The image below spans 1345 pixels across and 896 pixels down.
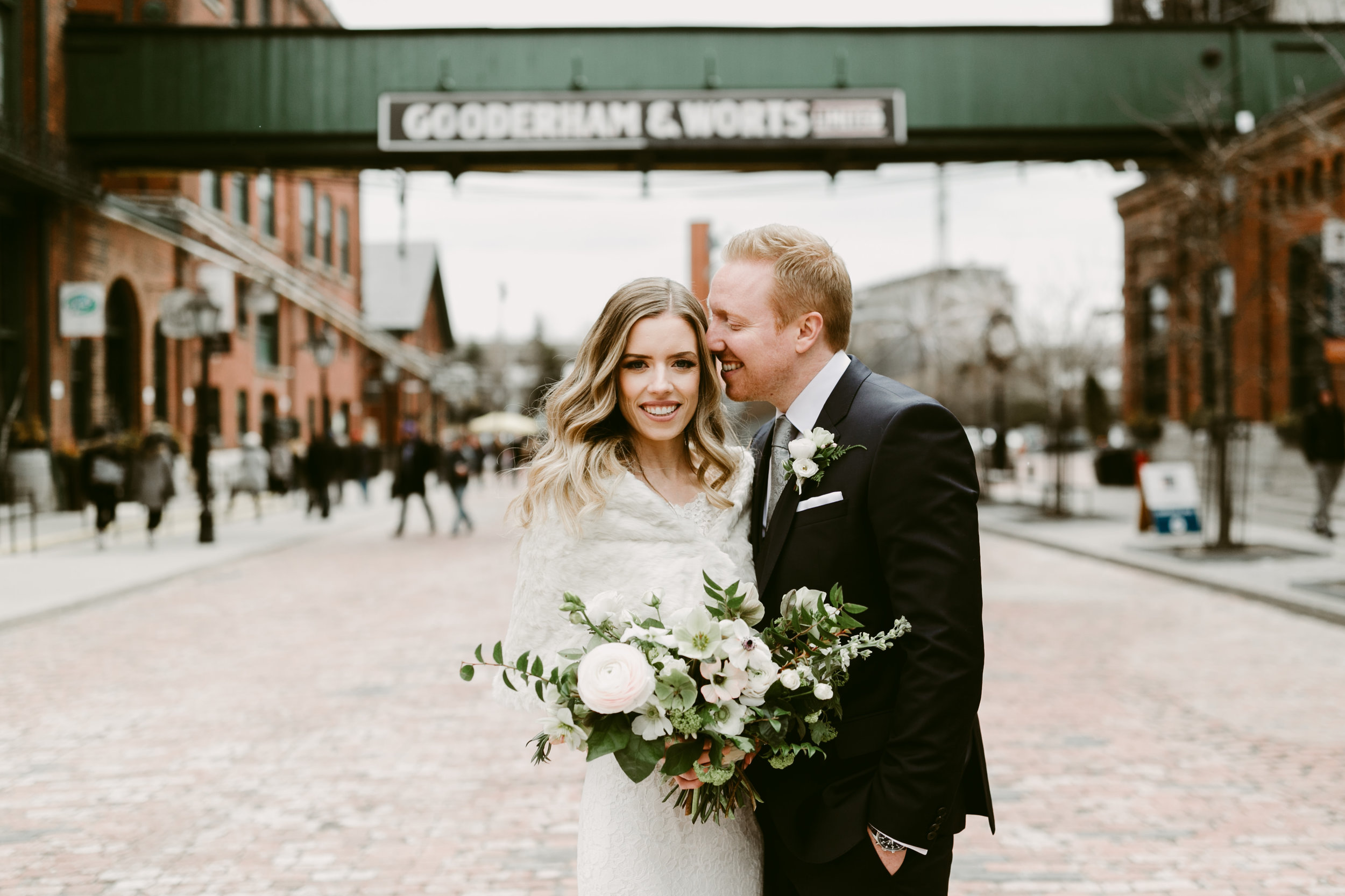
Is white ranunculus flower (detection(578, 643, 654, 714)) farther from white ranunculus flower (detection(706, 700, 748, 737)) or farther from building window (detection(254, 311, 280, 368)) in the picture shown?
building window (detection(254, 311, 280, 368))

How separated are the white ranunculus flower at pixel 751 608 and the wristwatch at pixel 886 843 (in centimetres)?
45

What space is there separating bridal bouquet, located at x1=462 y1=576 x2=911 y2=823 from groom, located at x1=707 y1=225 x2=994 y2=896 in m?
0.09

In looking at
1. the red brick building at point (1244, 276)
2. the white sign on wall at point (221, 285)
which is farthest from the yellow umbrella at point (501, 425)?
the white sign on wall at point (221, 285)

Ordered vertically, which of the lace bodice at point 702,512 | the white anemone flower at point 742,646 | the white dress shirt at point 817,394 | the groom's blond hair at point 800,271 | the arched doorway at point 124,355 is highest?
the arched doorway at point 124,355

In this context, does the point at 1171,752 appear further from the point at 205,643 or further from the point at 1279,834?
the point at 205,643

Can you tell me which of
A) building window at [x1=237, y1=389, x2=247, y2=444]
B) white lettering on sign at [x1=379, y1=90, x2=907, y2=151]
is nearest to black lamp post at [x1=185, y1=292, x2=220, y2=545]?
white lettering on sign at [x1=379, y1=90, x2=907, y2=151]

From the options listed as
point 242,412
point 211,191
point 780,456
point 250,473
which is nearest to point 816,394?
point 780,456

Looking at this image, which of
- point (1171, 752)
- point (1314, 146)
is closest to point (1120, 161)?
point (1314, 146)

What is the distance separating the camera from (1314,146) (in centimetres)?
2064

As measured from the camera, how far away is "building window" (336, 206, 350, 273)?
43.5 m

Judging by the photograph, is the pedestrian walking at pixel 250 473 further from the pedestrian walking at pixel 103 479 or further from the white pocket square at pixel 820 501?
the white pocket square at pixel 820 501

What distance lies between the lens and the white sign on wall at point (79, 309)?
2066cm

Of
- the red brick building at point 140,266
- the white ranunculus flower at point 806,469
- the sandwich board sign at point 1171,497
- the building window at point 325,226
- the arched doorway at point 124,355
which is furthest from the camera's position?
the building window at point 325,226

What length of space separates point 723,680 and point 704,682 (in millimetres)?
63
